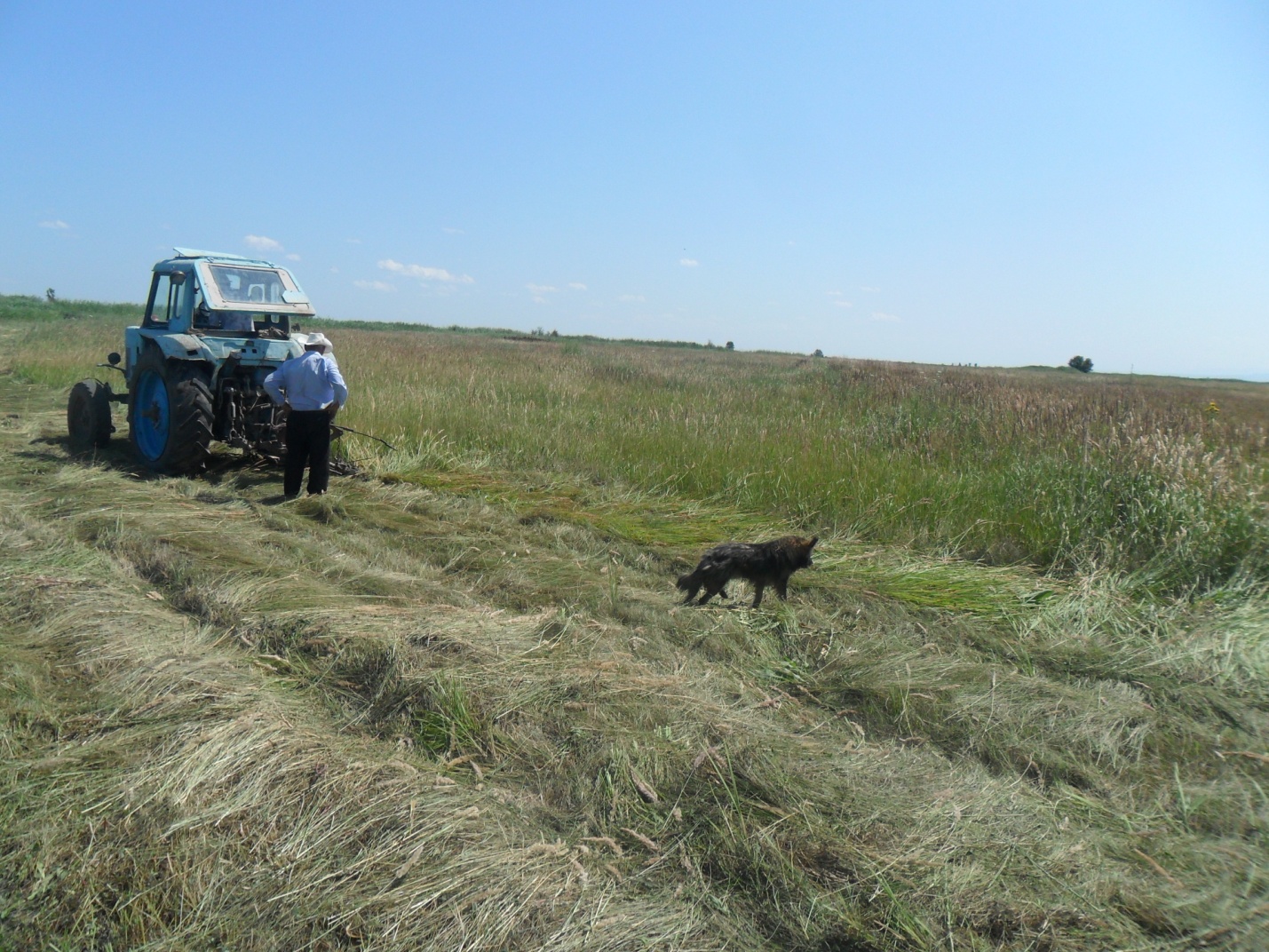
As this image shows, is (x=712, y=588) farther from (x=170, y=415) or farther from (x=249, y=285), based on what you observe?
(x=249, y=285)

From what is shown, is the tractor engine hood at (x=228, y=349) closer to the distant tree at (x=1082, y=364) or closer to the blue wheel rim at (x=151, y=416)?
the blue wheel rim at (x=151, y=416)

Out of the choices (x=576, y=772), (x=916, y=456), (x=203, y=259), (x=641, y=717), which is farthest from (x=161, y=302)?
(x=916, y=456)

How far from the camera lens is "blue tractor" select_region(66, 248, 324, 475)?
7.23 metres

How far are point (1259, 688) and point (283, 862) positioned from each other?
4156 mm

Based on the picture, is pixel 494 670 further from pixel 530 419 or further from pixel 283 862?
pixel 530 419

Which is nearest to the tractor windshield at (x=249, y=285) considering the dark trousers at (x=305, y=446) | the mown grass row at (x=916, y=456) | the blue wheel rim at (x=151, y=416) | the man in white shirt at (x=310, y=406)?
the blue wheel rim at (x=151, y=416)

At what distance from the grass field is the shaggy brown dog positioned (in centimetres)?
21

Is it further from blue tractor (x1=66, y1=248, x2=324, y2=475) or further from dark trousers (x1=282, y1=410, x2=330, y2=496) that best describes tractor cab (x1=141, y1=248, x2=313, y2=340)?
dark trousers (x1=282, y1=410, x2=330, y2=496)

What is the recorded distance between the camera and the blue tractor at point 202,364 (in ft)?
23.7

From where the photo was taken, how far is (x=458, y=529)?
20.0 ft

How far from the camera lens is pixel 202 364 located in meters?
7.53

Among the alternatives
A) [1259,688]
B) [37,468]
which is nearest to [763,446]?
[1259,688]

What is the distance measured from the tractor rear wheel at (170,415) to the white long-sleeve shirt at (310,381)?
98 centimetres

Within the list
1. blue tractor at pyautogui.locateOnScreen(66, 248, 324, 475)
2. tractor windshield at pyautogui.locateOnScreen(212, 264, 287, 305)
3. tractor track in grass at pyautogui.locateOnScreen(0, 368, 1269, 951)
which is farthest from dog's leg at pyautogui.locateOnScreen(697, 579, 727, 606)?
tractor windshield at pyautogui.locateOnScreen(212, 264, 287, 305)
